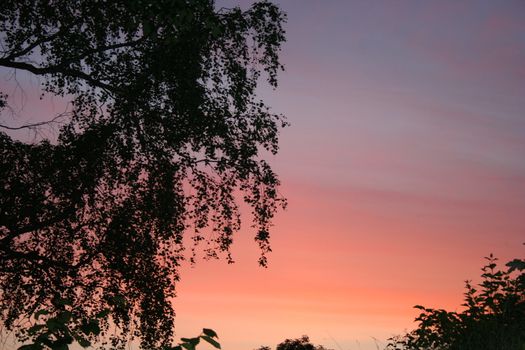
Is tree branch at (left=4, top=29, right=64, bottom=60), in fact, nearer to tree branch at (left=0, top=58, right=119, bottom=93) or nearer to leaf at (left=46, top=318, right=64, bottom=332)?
tree branch at (left=0, top=58, right=119, bottom=93)

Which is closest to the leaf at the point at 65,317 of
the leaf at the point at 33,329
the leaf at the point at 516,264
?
the leaf at the point at 33,329

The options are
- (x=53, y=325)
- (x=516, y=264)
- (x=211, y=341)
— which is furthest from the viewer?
(x=516, y=264)

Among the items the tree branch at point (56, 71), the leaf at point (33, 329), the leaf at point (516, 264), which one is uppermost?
the tree branch at point (56, 71)

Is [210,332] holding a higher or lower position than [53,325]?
lower

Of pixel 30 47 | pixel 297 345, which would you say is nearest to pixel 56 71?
pixel 30 47

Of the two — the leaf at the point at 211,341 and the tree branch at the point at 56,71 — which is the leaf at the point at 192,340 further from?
the tree branch at the point at 56,71

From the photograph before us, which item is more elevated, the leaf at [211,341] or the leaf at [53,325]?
the leaf at [53,325]

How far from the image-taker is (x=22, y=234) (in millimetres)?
18859

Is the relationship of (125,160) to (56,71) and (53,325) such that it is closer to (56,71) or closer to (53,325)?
(56,71)

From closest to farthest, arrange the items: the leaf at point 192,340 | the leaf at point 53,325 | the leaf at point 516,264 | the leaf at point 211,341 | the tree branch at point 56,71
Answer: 1. the leaf at point 211,341
2. the leaf at point 192,340
3. the leaf at point 53,325
4. the leaf at point 516,264
5. the tree branch at point 56,71

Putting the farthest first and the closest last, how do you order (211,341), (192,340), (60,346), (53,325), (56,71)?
1. (56,71)
2. (60,346)
3. (53,325)
4. (192,340)
5. (211,341)

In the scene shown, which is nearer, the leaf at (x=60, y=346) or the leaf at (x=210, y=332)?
the leaf at (x=210, y=332)

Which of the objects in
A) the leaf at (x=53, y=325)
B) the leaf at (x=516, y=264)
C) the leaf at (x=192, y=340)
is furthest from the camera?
the leaf at (x=516, y=264)

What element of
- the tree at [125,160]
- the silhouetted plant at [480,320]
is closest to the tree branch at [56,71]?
the tree at [125,160]
